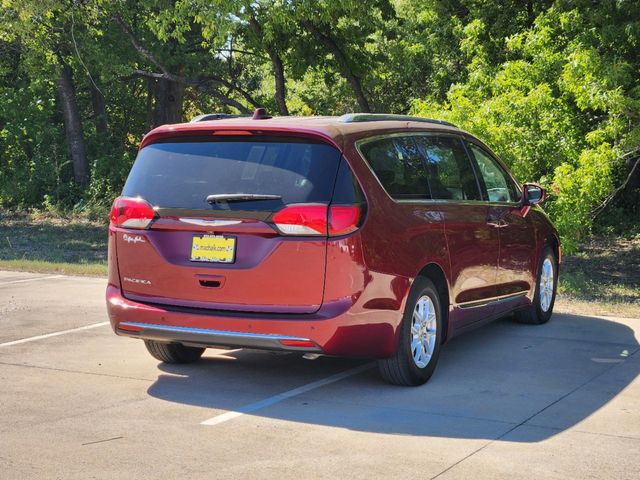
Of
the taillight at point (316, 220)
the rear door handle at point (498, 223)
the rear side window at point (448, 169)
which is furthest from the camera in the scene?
the rear door handle at point (498, 223)

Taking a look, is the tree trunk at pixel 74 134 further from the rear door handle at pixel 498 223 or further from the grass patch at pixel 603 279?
the rear door handle at pixel 498 223

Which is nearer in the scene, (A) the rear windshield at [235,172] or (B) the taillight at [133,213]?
(A) the rear windshield at [235,172]

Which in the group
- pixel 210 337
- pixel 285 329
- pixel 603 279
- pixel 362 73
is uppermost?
pixel 362 73

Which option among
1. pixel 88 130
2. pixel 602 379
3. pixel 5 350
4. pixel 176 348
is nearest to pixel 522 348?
pixel 602 379

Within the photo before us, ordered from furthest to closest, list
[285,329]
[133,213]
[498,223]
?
[498,223] < [133,213] < [285,329]

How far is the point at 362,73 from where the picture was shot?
77.3 ft

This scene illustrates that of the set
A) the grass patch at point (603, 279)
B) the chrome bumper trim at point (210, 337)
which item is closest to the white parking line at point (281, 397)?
the chrome bumper trim at point (210, 337)

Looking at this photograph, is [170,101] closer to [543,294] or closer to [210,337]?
[543,294]

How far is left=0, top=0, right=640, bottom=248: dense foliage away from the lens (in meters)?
13.9

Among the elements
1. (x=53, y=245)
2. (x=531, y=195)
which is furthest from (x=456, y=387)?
(x=53, y=245)

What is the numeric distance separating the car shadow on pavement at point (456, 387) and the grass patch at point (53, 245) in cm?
666

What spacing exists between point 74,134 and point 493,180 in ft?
75.1

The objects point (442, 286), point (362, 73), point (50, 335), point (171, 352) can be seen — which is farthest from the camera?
point (362, 73)

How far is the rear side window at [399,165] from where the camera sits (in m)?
6.86
